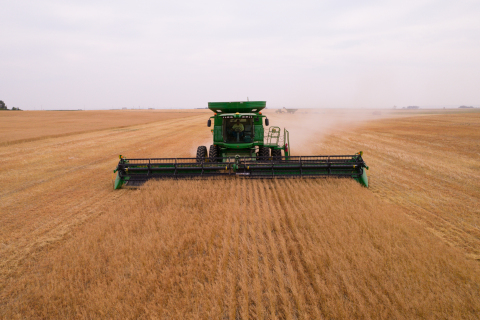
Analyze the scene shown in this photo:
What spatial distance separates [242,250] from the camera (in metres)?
3.95

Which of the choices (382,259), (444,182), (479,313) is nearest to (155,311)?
(382,259)

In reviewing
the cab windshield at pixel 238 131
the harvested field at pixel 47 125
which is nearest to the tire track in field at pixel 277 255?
the cab windshield at pixel 238 131

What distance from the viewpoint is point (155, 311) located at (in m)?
2.75

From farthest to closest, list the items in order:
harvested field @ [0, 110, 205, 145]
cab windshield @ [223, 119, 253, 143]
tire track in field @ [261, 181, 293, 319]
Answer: harvested field @ [0, 110, 205, 145]
cab windshield @ [223, 119, 253, 143]
tire track in field @ [261, 181, 293, 319]

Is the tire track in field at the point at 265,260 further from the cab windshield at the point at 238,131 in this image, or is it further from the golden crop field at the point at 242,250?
the cab windshield at the point at 238,131

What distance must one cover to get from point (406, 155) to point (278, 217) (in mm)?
10237

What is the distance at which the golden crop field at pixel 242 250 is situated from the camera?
9.37 feet

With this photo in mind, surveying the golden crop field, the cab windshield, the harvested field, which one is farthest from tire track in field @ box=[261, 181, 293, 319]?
the harvested field

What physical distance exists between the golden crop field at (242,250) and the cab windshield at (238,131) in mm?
2034

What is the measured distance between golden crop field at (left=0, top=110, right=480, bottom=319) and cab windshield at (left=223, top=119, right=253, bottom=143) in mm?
2034

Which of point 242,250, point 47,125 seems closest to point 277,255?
point 242,250

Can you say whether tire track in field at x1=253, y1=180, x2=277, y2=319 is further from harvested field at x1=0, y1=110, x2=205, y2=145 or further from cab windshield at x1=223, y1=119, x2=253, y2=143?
harvested field at x1=0, y1=110, x2=205, y2=145

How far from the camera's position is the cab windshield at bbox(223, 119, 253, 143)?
29.4ft

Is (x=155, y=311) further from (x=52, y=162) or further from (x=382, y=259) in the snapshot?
(x=52, y=162)
